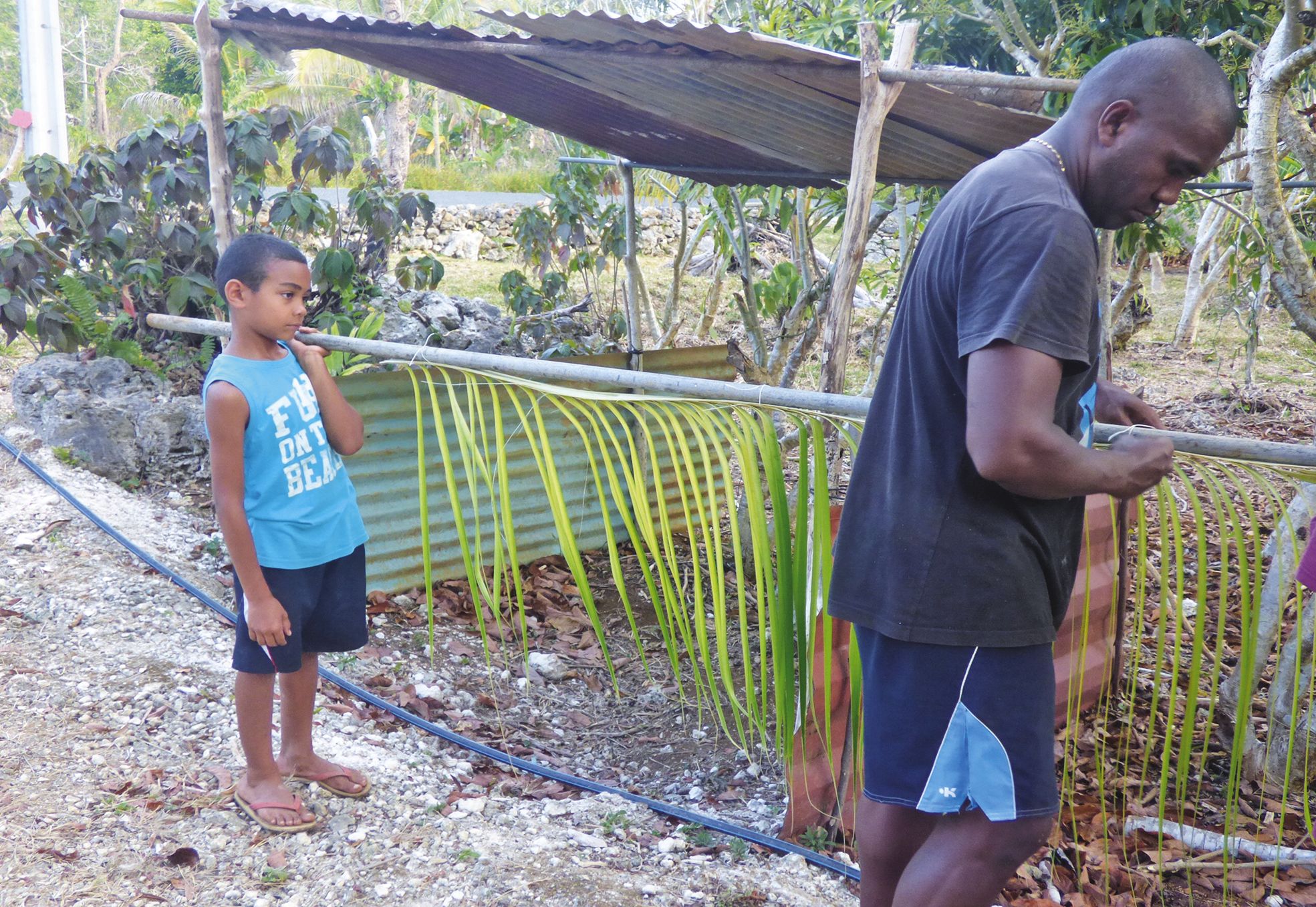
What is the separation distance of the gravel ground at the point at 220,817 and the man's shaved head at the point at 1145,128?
1.73m

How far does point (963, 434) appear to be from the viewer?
1435 mm

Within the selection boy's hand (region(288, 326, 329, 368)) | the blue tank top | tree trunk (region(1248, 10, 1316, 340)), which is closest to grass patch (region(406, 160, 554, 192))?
tree trunk (region(1248, 10, 1316, 340))

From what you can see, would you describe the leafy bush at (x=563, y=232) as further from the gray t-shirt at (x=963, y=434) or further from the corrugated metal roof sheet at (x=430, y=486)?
the gray t-shirt at (x=963, y=434)

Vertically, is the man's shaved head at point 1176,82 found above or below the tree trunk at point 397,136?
below

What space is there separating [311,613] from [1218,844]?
2580 millimetres

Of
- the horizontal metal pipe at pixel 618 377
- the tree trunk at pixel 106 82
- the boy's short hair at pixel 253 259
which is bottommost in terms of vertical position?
the horizontal metal pipe at pixel 618 377

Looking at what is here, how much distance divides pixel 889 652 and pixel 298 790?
5.88 feet

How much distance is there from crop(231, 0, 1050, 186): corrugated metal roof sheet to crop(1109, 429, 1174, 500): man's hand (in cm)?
177

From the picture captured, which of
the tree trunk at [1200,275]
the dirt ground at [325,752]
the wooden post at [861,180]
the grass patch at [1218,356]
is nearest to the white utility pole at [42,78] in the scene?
the dirt ground at [325,752]

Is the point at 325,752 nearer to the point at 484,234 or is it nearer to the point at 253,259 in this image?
the point at 253,259

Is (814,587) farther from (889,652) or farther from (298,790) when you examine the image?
(298,790)

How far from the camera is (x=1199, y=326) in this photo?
41.3 feet

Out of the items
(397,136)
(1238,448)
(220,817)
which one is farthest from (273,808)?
(397,136)

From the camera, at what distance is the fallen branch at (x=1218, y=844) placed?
2.74 metres
